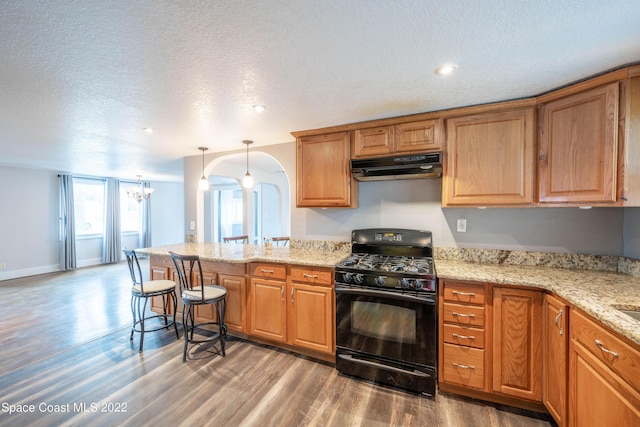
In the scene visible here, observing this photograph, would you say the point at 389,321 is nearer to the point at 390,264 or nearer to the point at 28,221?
the point at 390,264

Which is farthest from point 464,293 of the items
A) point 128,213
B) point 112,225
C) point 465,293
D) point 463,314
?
point 128,213

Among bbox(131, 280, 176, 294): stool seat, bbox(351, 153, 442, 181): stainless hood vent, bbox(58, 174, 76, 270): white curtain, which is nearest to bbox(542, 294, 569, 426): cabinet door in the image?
bbox(351, 153, 442, 181): stainless hood vent

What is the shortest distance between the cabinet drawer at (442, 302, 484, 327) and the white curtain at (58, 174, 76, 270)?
7.86 metres

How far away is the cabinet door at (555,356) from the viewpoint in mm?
1585

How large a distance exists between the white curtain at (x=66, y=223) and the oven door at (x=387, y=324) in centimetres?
704

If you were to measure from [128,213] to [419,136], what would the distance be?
8277 millimetres

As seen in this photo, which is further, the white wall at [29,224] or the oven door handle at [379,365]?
the white wall at [29,224]

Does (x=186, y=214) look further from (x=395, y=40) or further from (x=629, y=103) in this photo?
(x=629, y=103)

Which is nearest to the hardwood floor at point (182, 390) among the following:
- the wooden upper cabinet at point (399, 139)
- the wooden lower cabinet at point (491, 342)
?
the wooden lower cabinet at point (491, 342)

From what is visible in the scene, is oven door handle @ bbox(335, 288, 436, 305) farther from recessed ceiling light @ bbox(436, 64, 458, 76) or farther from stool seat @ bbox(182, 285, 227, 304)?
recessed ceiling light @ bbox(436, 64, 458, 76)

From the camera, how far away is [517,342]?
188 cm

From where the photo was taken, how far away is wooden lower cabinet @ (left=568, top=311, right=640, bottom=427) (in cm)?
114

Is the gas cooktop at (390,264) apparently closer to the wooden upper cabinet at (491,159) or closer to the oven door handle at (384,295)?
the oven door handle at (384,295)

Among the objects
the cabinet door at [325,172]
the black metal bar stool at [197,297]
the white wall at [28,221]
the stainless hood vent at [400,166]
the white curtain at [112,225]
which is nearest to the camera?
the stainless hood vent at [400,166]
